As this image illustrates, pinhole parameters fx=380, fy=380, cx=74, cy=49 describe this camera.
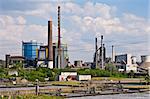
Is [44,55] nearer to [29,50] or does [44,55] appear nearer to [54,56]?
[29,50]

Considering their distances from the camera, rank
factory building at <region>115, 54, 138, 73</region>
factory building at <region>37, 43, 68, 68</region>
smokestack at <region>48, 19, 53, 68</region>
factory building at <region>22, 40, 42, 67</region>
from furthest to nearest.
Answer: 1. factory building at <region>22, 40, 42, 67</region>
2. factory building at <region>115, 54, 138, 73</region>
3. factory building at <region>37, 43, 68, 68</region>
4. smokestack at <region>48, 19, 53, 68</region>

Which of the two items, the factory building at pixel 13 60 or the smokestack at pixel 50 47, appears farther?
the factory building at pixel 13 60

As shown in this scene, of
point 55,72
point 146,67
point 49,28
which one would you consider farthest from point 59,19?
point 146,67

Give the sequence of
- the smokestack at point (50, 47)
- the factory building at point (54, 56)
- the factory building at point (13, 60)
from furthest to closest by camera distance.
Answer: the factory building at point (13, 60), the factory building at point (54, 56), the smokestack at point (50, 47)

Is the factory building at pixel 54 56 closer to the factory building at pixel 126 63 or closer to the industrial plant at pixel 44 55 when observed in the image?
the industrial plant at pixel 44 55

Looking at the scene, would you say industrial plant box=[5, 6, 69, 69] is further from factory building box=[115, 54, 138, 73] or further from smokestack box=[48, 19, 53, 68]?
factory building box=[115, 54, 138, 73]

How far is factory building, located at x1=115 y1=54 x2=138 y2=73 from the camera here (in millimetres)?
69125

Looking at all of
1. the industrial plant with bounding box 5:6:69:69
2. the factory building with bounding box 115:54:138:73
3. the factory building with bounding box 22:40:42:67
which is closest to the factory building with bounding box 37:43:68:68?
the industrial plant with bounding box 5:6:69:69

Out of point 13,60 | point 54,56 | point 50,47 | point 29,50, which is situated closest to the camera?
point 50,47

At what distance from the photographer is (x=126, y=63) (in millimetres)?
72000

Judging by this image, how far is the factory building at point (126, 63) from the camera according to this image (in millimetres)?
69125

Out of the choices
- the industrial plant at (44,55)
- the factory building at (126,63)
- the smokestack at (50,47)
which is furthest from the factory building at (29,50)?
the factory building at (126,63)

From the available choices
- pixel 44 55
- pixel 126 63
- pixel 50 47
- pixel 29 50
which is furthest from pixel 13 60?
pixel 126 63

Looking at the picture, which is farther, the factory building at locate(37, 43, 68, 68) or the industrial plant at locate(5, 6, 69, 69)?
the factory building at locate(37, 43, 68, 68)
